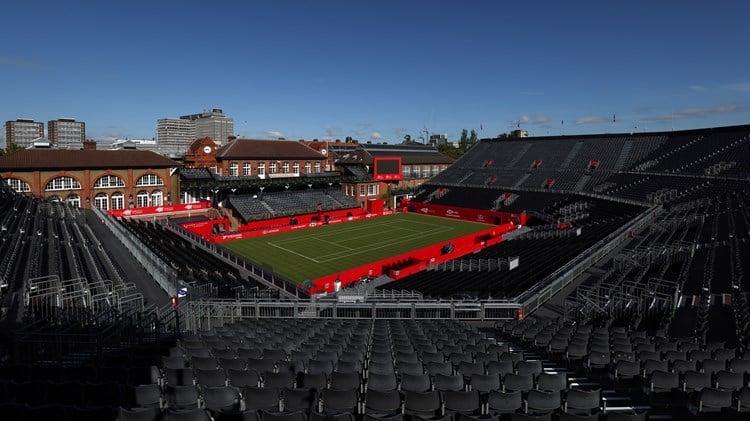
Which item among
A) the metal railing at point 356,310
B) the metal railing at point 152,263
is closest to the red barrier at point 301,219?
the metal railing at point 152,263

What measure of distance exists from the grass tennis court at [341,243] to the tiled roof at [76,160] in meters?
16.7

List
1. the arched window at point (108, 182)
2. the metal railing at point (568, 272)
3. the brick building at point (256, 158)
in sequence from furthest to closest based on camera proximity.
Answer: the brick building at point (256, 158) < the arched window at point (108, 182) < the metal railing at point (568, 272)

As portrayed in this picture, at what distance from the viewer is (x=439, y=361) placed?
10.9m

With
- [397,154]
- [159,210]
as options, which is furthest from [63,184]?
[397,154]

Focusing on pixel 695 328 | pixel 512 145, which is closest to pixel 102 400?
pixel 695 328

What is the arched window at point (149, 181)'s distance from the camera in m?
55.8

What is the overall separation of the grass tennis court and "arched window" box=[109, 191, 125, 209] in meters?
15.7

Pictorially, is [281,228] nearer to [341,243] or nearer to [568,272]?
[341,243]

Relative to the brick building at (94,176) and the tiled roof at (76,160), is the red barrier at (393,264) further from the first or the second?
the tiled roof at (76,160)

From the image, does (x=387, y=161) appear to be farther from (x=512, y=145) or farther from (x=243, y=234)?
(x=243, y=234)

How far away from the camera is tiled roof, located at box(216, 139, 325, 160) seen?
65.8 meters

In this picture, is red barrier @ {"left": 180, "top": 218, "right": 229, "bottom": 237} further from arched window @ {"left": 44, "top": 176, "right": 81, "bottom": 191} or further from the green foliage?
the green foliage

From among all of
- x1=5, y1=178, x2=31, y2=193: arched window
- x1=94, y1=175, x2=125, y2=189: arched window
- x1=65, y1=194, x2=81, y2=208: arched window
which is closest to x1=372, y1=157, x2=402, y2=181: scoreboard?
x1=94, y1=175, x2=125, y2=189: arched window

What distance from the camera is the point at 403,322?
746 inches
